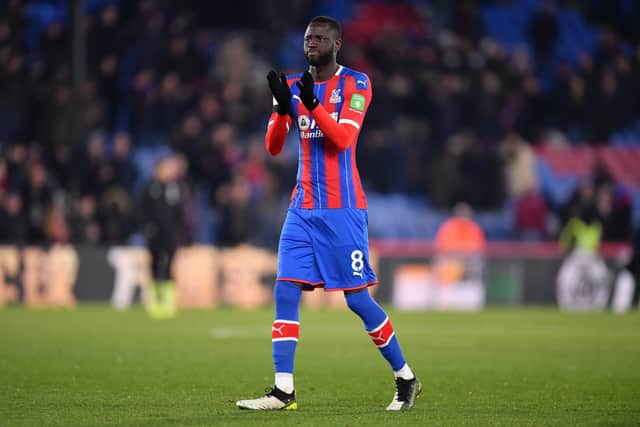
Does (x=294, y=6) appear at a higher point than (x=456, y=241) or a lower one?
higher

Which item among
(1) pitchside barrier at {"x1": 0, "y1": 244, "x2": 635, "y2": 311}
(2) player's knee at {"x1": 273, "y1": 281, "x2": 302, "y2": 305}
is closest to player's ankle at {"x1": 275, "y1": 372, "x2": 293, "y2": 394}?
(2) player's knee at {"x1": 273, "y1": 281, "x2": 302, "y2": 305}

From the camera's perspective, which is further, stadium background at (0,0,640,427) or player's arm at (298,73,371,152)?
stadium background at (0,0,640,427)

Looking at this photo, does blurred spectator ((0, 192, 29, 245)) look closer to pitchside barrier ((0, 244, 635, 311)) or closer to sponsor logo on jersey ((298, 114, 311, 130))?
pitchside barrier ((0, 244, 635, 311))

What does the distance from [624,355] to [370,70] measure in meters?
12.9

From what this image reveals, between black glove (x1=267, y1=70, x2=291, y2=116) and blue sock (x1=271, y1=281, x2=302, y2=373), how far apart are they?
3.42ft

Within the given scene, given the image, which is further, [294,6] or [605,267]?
[294,6]

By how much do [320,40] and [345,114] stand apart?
47cm

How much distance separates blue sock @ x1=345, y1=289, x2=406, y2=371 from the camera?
24.5ft

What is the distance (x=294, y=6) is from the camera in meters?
26.4

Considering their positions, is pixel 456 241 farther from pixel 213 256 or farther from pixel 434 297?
pixel 213 256

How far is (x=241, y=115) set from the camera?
22688 millimetres

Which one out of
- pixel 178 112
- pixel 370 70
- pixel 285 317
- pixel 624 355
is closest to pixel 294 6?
pixel 370 70

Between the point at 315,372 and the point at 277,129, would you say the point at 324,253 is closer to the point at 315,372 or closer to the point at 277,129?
the point at 277,129

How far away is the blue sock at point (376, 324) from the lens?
747cm
